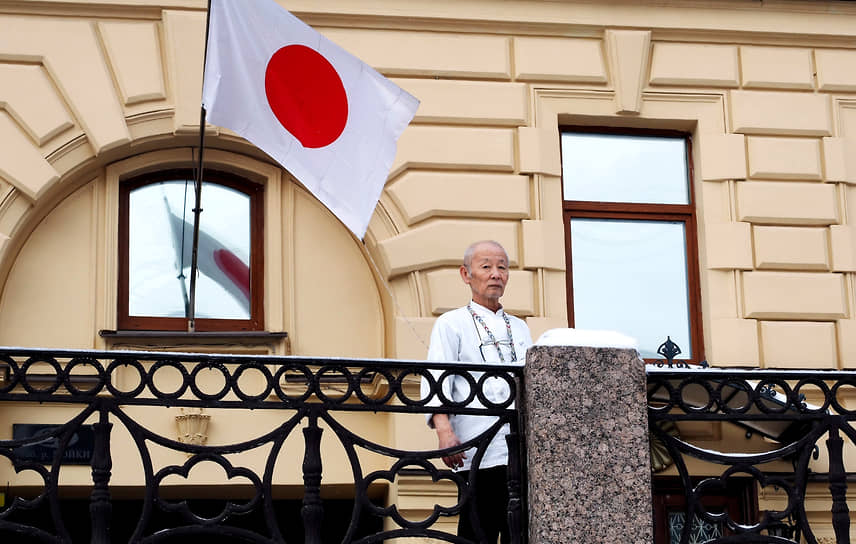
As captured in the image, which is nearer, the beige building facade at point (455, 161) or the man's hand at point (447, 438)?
the man's hand at point (447, 438)

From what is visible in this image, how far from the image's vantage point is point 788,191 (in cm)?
1117

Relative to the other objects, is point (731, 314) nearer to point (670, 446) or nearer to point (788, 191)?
point (788, 191)

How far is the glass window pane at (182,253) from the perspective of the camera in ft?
35.1

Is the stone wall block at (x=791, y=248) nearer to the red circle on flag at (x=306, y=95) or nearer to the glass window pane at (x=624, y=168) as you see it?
the glass window pane at (x=624, y=168)

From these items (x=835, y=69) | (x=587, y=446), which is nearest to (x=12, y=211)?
(x=587, y=446)

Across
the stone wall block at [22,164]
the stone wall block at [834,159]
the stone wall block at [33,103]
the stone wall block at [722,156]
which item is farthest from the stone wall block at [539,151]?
the stone wall block at [22,164]

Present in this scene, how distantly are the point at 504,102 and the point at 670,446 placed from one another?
476 cm

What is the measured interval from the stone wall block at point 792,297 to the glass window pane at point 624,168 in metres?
0.94

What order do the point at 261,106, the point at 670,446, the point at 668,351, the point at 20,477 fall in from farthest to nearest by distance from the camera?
the point at 668,351, the point at 20,477, the point at 261,106, the point at 670,446

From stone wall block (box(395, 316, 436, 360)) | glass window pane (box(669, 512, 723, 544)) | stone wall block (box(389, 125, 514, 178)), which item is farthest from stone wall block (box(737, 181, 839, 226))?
stone wall block (box(395, 316, 436, 360))

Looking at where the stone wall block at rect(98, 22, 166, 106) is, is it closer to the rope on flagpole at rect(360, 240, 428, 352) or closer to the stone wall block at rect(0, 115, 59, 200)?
the stone wall block at rect(0, 115, 59, 200)

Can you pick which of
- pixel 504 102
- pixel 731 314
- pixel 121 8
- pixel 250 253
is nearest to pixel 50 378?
pixel 250 253

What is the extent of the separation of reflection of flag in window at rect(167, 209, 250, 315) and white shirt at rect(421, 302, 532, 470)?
352 cm

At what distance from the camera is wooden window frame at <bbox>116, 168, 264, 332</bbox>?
34.8 feet
